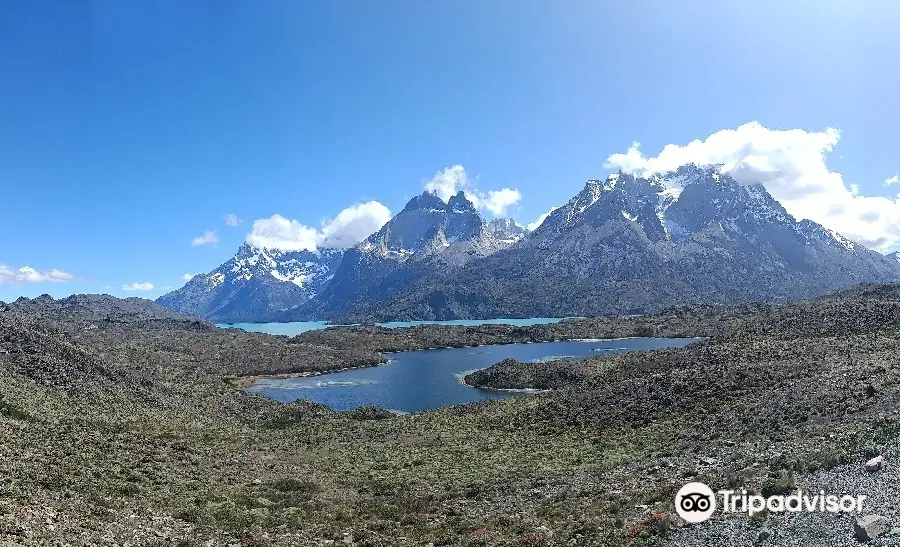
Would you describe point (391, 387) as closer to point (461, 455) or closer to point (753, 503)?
point (461, 455)

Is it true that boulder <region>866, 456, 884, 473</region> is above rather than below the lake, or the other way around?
above

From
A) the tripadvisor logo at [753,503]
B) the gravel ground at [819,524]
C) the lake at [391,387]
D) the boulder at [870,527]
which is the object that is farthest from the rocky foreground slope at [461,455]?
the lake at [391,387]

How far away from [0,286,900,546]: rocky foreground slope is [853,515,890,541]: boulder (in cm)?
37

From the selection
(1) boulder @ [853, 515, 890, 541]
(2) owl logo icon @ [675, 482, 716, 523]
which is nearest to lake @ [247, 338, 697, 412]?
(2) owl logo icon @ [675, 482, 716, 523]

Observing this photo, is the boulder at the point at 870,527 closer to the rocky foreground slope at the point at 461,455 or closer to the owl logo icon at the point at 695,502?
the rocky foreground slope at the point at 461,455

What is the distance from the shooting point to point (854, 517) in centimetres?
1997

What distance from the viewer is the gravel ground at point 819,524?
61.9 feet

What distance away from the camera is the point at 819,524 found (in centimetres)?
1992

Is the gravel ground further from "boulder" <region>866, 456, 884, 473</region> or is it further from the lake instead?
the lake

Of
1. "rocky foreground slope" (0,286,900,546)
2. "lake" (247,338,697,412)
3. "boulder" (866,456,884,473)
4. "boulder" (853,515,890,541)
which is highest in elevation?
"boulder" (866,456,884,473)

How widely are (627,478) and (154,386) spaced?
249 feet

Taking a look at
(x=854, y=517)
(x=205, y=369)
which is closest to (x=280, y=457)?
(x=854, y=517)

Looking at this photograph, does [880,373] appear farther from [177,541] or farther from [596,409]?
[177,541]

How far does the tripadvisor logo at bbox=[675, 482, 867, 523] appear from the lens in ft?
70.1
